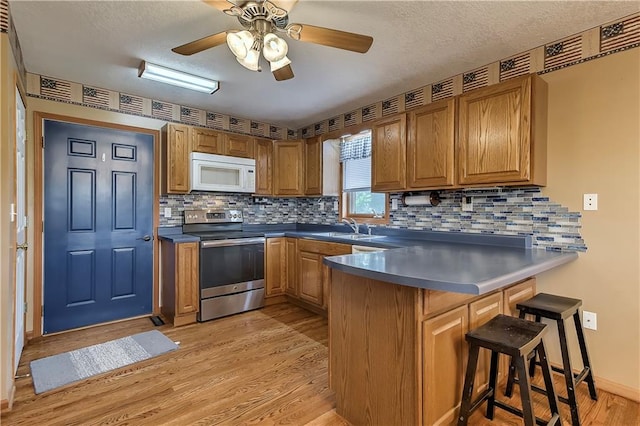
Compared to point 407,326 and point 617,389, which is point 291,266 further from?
point 617,389

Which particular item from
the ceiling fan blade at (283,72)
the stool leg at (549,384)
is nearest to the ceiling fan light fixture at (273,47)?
the ceiling fan blade at (283,72)

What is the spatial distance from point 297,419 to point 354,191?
2.59 m

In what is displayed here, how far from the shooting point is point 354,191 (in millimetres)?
3867

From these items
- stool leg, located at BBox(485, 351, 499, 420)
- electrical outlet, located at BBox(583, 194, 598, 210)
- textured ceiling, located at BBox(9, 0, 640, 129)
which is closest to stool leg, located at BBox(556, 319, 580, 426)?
stool leg, located at BBox(485, 351, 499, 420)

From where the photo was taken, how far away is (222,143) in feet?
12.2

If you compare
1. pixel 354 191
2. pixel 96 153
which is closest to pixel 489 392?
pixel 354 191

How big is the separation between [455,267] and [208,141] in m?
3.01

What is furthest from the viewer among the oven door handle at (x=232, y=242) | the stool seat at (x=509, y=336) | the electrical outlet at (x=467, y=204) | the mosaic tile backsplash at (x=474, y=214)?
the oven door handle at (x=232, y=242)

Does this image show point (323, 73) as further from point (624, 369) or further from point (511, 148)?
point (624, 369)

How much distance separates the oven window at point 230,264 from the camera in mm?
3281

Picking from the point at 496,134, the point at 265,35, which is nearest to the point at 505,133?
the point at 496,134

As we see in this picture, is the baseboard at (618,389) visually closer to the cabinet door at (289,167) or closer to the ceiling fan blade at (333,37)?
the ceiling fan blade at (333,37)

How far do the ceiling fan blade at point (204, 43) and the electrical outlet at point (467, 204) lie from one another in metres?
2.25

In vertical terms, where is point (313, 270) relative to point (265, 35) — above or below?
below
